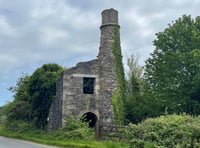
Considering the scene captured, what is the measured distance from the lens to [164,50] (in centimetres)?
2936

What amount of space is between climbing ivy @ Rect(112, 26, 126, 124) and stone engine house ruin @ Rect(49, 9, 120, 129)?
0.32 metres

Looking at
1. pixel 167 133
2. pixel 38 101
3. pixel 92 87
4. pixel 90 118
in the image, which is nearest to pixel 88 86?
pixel 92 87

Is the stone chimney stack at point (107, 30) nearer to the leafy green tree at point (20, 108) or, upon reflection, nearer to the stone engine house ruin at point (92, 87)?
the stone engine house ruin at point (92, 87)

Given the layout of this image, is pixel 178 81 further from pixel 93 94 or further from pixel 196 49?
pixel 93 94

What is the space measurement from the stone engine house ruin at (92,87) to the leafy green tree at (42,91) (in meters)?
3.30

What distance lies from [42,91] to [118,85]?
8901 mm

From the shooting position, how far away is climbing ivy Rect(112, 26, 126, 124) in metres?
27.8

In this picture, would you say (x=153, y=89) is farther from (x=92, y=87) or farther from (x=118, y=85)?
(x=92, y=87)

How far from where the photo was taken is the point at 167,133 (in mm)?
13789

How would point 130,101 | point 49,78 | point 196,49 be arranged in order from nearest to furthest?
point 196,49 → point 130,101 → point 49,78

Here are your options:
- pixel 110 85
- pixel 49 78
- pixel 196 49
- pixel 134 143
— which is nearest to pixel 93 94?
pixel 110 85

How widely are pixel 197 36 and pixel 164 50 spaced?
329cm

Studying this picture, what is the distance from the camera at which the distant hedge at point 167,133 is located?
41.7 feet

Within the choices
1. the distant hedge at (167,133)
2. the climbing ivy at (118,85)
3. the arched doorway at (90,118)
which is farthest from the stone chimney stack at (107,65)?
the distant hedge at (167,133)
